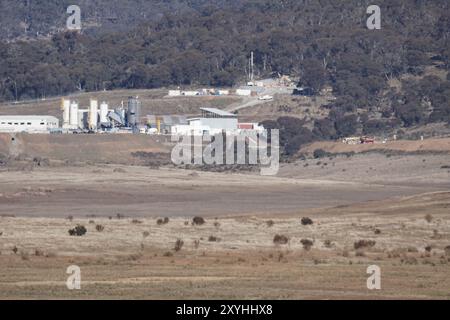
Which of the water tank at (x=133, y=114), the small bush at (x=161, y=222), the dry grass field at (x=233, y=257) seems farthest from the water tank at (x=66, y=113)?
the small bush at (x=161, y=222)

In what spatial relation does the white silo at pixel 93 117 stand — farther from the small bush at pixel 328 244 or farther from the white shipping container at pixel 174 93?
the small bush at pixel 328 244

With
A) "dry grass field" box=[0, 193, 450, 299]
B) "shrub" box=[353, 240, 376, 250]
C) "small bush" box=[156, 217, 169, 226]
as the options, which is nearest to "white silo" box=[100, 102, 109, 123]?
"dry grass field" box=[0, 193, 450, 299]

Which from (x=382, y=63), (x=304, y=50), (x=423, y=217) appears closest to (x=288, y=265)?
(x=423, y=217)

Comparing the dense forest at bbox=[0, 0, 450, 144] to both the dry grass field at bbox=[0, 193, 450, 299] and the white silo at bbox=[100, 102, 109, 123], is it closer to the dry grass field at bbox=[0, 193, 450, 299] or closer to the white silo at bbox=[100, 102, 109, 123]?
the white silo at bbox=[100, 102, 109, 123]

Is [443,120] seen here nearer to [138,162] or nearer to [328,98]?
[328,98]

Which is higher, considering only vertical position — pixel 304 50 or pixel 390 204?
pixel 304 50

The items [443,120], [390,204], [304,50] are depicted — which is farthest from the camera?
[304,50]
